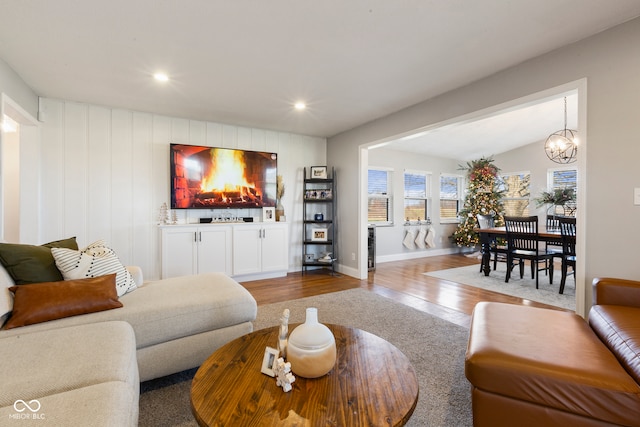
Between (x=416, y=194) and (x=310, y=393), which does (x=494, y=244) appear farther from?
(x=310, y=393)

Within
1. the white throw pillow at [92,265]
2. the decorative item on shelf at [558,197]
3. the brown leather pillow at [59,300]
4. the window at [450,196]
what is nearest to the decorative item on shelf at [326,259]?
the white throw pillow at [92,265]

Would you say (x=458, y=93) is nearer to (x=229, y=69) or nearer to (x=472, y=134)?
(x=229, y=69)

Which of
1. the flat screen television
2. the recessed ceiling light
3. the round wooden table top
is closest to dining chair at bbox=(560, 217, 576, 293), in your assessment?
the round wooden table top

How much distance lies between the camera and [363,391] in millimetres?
1104

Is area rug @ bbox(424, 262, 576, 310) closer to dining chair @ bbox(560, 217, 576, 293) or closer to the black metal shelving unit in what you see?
dining chair @ bbox(560, 217, 576, 293)

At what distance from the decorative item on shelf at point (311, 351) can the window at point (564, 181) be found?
709 cm

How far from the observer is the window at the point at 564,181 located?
608cm

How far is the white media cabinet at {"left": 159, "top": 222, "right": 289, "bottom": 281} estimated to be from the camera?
3.92 meters

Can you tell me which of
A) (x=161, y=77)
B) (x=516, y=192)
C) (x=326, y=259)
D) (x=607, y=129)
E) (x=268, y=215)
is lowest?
(x=326, y=259)

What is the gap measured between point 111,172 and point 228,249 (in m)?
1.81

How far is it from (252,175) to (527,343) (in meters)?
4.02

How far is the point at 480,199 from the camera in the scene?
6.81 meters

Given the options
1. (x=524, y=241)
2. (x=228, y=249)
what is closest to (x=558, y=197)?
(x=524, y=241)

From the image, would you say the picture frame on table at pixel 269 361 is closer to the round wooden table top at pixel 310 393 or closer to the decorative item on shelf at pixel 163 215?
the round wooden table top at pixel 310 393
